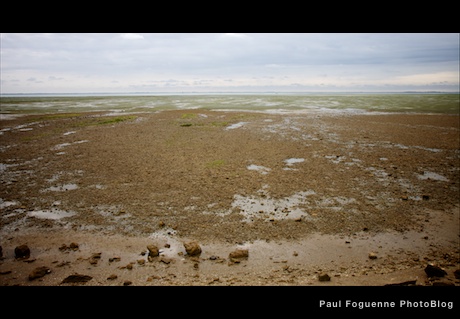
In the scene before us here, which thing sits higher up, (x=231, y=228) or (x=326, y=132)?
(x=326, y=132)

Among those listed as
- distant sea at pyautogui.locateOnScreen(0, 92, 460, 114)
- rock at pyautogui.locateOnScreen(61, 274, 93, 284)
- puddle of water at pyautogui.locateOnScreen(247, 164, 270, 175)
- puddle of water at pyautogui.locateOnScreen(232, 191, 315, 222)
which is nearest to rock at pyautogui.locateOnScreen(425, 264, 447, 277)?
puddle of water at pyautogui.locateOnScreen(232, 191, 315, 222)

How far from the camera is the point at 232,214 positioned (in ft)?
Result: 26.7

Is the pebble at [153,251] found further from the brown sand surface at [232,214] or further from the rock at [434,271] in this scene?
the rock at [434,271]

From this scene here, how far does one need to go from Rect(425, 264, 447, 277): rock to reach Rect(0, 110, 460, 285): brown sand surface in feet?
0.41

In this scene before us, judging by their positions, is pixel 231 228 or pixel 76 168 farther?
pixel 76 168

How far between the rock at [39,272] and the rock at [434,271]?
8.67 meters

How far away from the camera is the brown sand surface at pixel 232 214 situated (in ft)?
18.0

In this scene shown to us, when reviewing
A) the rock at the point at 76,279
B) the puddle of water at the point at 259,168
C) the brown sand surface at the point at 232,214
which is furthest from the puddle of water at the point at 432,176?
the rock at the point at 76,279
